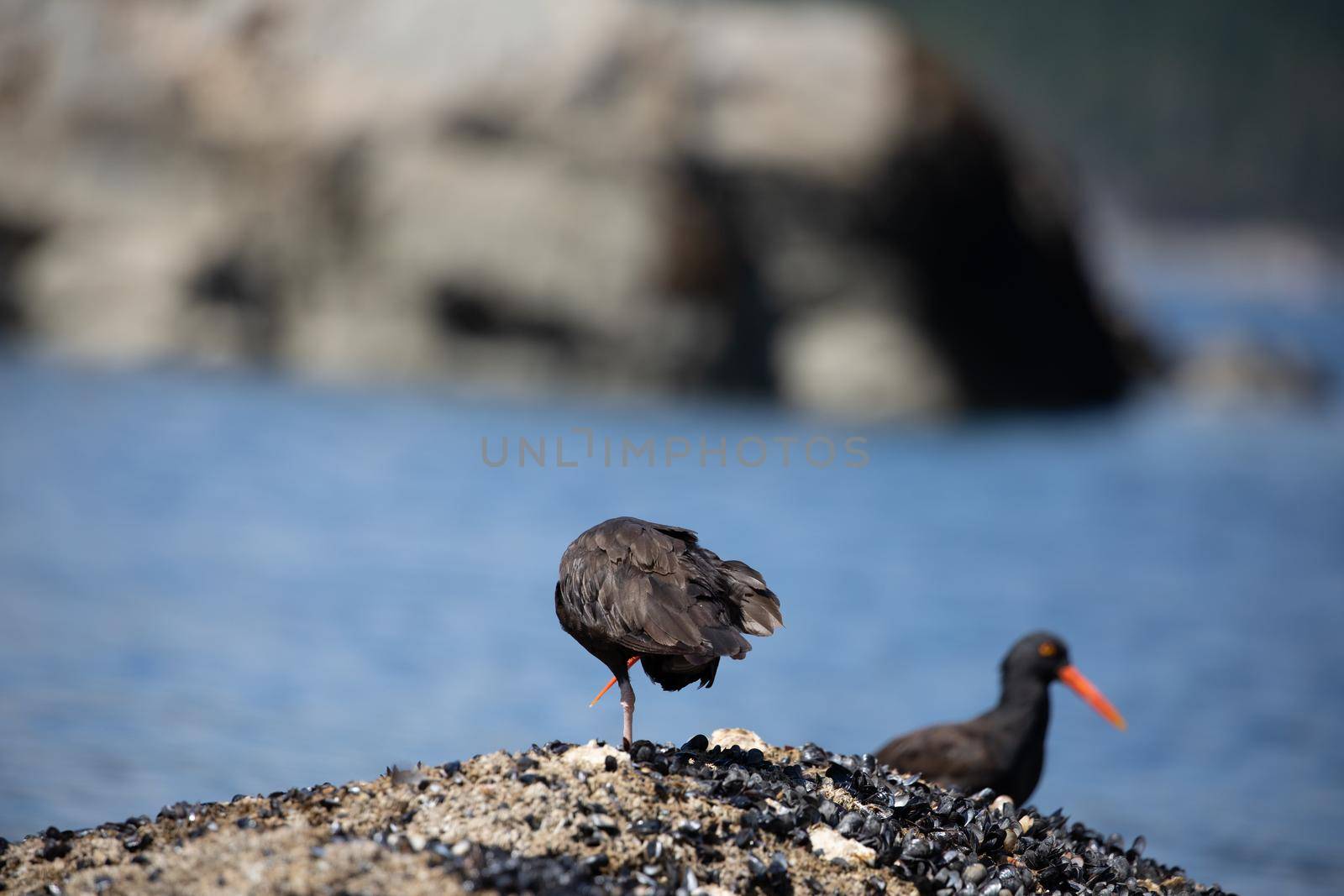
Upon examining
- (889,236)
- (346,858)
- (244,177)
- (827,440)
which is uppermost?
(244,177)

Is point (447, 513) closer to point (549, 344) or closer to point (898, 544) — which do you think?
point (898, 544)

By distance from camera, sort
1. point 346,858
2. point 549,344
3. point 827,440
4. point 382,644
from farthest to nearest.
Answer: point 549,344 < point 827,440 < point 382,644 < point 346,858

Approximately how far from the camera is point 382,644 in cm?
1262

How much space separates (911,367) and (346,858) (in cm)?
2098

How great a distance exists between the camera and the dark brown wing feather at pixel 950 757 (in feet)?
24.0

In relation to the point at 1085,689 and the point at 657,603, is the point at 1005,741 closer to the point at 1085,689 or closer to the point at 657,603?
the point at 1085,689

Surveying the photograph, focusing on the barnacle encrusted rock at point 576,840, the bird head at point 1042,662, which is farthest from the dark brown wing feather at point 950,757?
the barnacle encrusted rock at point 576,840

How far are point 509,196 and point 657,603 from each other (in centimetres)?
1967

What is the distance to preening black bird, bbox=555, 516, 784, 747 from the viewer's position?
4.84 m

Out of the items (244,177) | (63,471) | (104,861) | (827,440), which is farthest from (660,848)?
(244,177)

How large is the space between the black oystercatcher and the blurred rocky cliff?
16.1 meters

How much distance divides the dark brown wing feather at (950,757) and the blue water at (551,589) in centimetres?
248

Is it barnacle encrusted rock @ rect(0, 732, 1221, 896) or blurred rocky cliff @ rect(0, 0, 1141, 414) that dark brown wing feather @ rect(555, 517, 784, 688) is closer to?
barnacle encrusted rock @ rect(0, 732, 1221, 896)

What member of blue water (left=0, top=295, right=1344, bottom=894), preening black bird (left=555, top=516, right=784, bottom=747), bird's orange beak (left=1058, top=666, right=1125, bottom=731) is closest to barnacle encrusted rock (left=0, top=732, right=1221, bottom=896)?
preening black bird (left=555, top=516, right=784, bottom=747)
